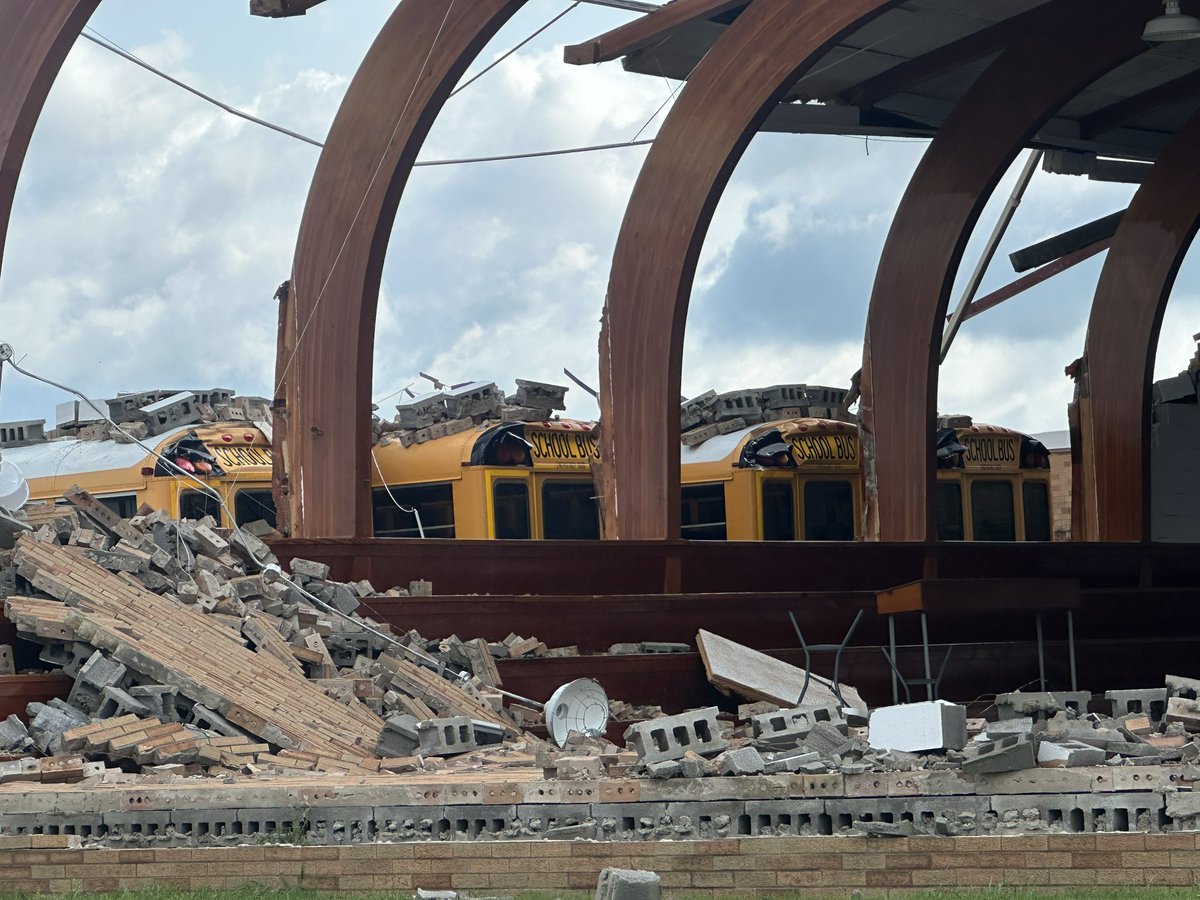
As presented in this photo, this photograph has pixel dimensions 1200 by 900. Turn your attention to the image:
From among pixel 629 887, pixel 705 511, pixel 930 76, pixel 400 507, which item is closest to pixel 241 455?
pixel 400 507

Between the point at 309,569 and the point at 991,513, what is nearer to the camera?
the point at 309,569

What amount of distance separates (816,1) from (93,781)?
33.9 feet

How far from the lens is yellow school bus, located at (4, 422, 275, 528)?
18.9 metres

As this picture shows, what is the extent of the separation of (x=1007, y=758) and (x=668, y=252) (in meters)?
9.79

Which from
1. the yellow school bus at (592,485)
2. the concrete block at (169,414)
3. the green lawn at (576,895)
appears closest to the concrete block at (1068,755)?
the green lawn at (576,895)

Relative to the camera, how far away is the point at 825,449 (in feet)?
69.2

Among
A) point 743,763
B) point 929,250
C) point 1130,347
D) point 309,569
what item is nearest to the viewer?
point 743,763

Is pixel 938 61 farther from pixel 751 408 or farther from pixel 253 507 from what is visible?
pixel 253 507

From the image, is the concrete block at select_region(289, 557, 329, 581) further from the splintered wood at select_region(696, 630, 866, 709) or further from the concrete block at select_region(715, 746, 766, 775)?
the concrete block at select_region(715, 746, 766, 775)

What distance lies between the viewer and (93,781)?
10508 millimetres

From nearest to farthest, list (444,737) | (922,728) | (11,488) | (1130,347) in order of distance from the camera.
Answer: (922,728), (444,737), (11,488), (1130,347)

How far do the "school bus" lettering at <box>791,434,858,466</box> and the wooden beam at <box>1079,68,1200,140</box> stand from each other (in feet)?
20.5

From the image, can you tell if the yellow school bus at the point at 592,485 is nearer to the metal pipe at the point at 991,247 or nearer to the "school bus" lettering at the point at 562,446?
the "school bus" lettering at the point at 562,446

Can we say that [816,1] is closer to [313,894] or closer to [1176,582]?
[1176,582]
